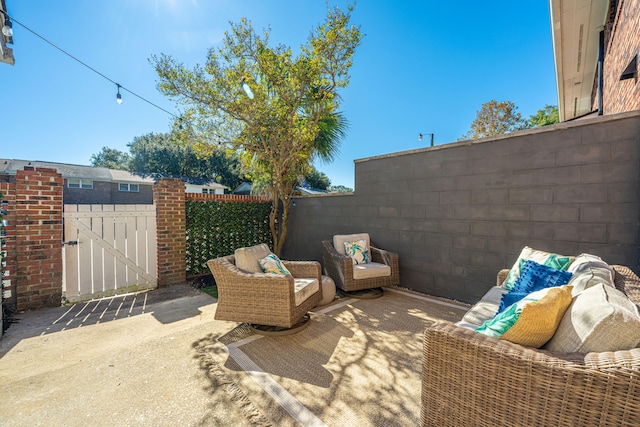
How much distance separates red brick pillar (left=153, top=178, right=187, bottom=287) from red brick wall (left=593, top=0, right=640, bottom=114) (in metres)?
5.80

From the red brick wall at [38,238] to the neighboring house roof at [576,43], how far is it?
688cm

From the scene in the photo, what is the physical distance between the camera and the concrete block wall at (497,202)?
2586 mm

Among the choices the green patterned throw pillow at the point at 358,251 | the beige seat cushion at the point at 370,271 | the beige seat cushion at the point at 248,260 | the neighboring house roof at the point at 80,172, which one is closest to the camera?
the beige seat cushion at the point at 248,260

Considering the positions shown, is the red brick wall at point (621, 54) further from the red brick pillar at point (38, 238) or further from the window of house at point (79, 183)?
the window of house at point (79, 183)

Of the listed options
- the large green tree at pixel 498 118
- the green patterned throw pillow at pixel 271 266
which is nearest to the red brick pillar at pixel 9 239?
the green patterned throw pillow at pixel 271 266

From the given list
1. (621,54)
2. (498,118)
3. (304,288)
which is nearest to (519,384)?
(304,288)

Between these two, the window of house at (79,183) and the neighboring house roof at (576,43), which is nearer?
the neighboring house roof at (576,43)

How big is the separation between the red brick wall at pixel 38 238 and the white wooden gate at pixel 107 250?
16 centimetres

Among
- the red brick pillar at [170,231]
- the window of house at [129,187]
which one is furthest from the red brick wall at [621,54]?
the window of house at [129,187]

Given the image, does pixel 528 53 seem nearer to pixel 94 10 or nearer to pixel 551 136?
pixel 551 136

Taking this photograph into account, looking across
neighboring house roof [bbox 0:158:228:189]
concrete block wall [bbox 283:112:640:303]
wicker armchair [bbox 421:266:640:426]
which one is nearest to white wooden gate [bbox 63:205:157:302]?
concrete block wall [bbox 283:112:640:303]

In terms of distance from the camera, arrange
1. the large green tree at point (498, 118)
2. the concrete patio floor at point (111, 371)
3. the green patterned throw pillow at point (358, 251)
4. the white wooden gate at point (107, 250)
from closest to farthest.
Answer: the concrete patio floor at point (111, 371) → the white wooden gate at point (107, 250) → the green patterned throw pillow at point (358, 251) → the large green tree at point (498, 118)

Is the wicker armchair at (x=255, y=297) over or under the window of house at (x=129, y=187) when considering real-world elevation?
under

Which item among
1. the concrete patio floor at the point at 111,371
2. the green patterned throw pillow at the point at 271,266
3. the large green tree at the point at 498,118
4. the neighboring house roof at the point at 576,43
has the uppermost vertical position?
the large green tree at the point at 498,118
